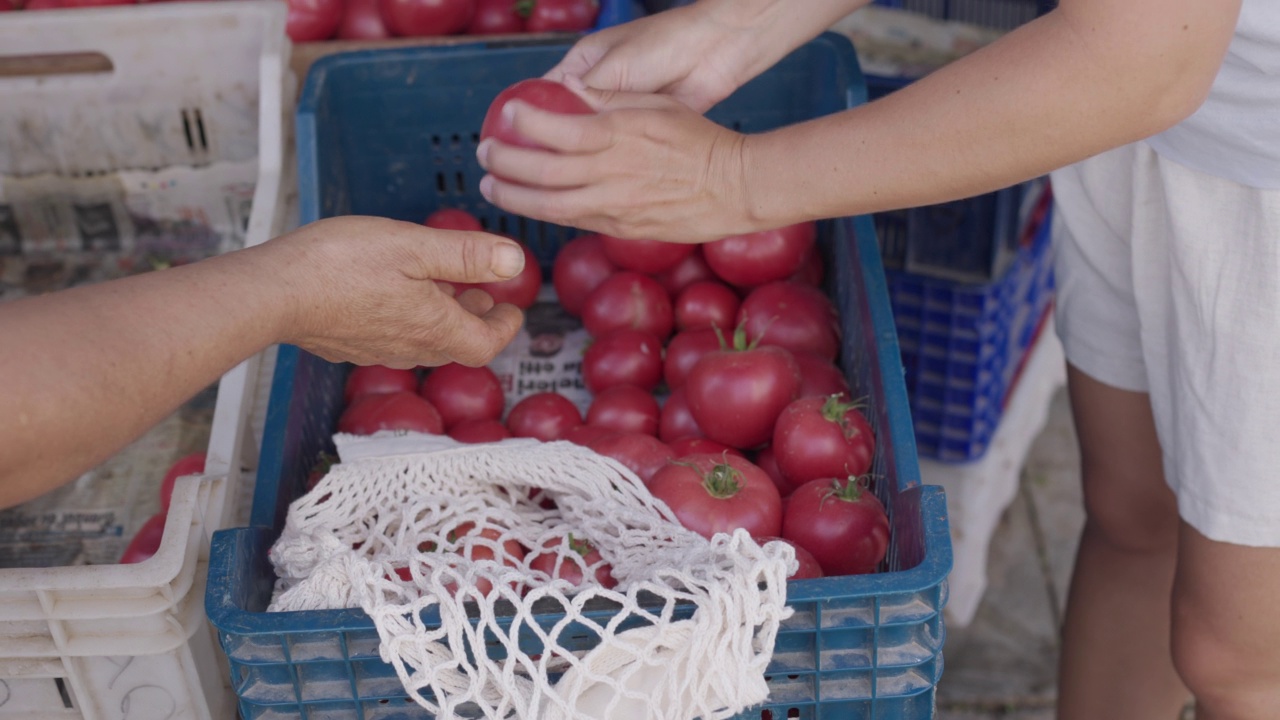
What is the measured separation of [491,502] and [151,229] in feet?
3.70

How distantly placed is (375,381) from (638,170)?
2.25ft

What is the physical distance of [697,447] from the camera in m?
1.62

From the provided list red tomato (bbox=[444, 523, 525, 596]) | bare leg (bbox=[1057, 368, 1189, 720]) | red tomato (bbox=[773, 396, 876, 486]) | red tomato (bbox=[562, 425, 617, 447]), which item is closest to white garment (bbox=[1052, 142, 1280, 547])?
bare leg (bbox=[1057, 368, 1189, 720])

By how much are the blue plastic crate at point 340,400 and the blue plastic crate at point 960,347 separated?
0.42m

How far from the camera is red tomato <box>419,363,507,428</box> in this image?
183 cm

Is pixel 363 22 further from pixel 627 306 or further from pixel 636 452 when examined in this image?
pixel 636 452

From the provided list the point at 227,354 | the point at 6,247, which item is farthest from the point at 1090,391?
the point at 6,247

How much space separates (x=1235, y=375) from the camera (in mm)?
1414

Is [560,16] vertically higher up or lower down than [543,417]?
higher up

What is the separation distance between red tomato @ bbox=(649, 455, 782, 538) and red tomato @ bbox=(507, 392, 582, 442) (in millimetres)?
308

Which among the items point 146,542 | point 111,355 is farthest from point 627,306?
point 111,355

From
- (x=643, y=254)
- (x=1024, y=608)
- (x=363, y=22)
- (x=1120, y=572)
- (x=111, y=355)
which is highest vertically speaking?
(x=111, y=355)

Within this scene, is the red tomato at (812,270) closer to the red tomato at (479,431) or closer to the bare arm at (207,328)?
the red tomato at (479,431)

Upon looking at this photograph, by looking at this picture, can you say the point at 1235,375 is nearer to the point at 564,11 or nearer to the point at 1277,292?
the point at 1277,292
